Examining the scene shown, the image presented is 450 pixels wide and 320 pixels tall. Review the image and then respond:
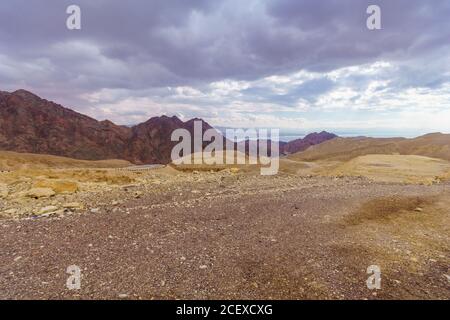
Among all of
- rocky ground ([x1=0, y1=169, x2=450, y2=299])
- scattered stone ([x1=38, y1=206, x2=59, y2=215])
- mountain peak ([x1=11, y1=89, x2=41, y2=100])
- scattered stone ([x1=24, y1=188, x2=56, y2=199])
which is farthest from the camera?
mountain peak ([x1=11, y1=89, x2=41, y2=100])

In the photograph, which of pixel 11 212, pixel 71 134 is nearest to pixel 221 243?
pixel 11 212

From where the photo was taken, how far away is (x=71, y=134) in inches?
5251

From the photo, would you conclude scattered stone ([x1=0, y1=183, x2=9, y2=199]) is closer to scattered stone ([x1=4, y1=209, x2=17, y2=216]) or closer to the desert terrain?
the desert terrain

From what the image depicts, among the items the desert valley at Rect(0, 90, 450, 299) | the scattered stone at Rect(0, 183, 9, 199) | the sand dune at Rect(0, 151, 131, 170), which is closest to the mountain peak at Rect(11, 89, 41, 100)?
the sand dune at Rect(0, 151, 131, 170)

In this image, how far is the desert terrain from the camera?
226 inches

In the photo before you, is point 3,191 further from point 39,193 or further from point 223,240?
point 223,240

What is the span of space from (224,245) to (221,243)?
15 centimetres

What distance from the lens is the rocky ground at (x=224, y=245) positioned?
572 centimetres

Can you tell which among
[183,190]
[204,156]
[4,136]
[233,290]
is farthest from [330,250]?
[4,136]

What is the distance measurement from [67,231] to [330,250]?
250 inches

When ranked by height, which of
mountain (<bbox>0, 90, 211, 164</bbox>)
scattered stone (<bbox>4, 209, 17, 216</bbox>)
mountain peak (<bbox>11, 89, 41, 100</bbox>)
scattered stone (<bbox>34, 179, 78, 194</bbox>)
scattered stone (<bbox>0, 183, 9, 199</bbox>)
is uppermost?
mountain peak (<bbox>11, 89, 41, 100</bbox>)

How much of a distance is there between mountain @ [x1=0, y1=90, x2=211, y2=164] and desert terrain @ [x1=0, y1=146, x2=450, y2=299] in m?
122

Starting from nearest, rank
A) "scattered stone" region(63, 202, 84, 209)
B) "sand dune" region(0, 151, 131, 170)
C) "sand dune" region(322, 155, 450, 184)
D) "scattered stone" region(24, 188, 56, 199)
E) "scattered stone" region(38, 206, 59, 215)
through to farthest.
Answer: "scattered stone" region(38, 206, 59, 215)
"scattered stone" region(63, 202, 84, 209)
"scattered stone" region(24, 188, 56, 199)
"sand dune" region(322, 155, 450, 184)
"sand dune" region(0, 151, 131, 170)
